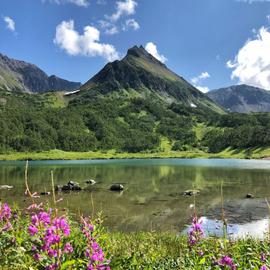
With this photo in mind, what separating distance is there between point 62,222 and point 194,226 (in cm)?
325

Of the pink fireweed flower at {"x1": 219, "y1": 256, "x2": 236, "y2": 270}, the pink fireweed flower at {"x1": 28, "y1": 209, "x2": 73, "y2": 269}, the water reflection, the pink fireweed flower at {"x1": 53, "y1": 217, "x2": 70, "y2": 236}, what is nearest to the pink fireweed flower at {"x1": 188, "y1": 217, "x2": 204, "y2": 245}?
the pink fireweed flower at {"x1": 219, "y1": 256, "x2": 236, "y2": 270}

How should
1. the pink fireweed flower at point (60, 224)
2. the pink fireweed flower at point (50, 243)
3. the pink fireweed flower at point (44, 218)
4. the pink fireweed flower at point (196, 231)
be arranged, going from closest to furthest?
the pink fireweed flower at point (50, 243)
the pink fireweed flower at point (60, 224)
the pink fireweed flower at point (44, 218)
the pink fireweed flower at point (196, 231)

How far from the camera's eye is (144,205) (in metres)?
42.8

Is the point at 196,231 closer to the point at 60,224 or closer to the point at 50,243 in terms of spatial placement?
the point at 60,224

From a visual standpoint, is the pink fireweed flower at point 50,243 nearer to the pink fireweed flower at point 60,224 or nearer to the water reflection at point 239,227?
the pink fireweed flower at point 60,224

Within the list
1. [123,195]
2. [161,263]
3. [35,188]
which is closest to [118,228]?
[161,263]

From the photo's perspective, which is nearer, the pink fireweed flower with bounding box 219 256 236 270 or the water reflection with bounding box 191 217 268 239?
the pink fireweed flower with bounding box 219 256 236 270

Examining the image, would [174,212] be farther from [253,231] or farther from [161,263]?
[161,263]

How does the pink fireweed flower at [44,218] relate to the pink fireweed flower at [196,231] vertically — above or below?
above

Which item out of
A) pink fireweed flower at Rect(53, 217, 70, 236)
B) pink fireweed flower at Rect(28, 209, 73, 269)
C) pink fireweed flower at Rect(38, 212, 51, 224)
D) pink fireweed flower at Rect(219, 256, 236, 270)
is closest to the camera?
pink fireweed flower at Rect(28, 209, 73, 269)

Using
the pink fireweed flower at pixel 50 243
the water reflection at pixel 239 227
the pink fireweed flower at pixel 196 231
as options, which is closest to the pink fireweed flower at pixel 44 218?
the pink fireweed flower at pixel 50 243

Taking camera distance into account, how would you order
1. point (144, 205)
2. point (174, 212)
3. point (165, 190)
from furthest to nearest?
1. point (165, 190)
2. point (144, 205)
3. point (174, 212)

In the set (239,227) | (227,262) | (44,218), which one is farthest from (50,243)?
(239,227)

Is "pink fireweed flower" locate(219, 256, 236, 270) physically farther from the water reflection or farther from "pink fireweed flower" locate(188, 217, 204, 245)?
the water reflection
